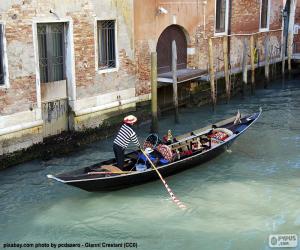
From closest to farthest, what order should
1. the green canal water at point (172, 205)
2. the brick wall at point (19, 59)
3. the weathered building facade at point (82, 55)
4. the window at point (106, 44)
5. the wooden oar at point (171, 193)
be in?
the green canal water at point (172, 205) < the wooden oar at point (171, 193) < the brick wall at point (19, 59) < the weathered building facade at point (82, 55) < the window at point (106, 44)

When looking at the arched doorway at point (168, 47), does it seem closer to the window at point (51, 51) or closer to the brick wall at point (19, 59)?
the window at point (51, 51)

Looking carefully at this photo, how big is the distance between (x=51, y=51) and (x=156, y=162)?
2565 mm

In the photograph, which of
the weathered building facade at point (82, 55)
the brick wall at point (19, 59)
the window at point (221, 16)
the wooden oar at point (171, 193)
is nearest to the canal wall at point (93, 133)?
the weathered building facade at point (82, 55)

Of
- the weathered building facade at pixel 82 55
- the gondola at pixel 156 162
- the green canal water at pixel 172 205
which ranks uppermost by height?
the weathered building facade at pixel 82 55

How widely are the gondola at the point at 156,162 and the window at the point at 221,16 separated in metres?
4.34

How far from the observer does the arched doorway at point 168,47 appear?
10398mm

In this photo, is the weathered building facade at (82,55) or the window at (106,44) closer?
the weathered building facade at (82,55)

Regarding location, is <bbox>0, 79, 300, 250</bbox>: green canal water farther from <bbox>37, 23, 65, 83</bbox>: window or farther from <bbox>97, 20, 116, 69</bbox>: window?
<bbox>97, 20, 116, 69</bbox>: window

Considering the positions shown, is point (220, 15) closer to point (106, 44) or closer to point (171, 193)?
point (106, 44)

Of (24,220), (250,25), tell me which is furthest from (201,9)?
(24,220)

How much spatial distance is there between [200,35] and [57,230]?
270 inches

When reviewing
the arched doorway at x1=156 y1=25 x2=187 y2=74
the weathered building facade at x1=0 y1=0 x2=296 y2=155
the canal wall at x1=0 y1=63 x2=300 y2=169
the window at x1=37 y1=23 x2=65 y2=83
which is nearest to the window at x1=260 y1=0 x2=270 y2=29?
the canal wall at x1=0 y1=63 x2=300 y2=169

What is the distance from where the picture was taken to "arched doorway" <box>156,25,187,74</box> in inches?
409

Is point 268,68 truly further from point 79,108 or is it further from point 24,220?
point 24,220
